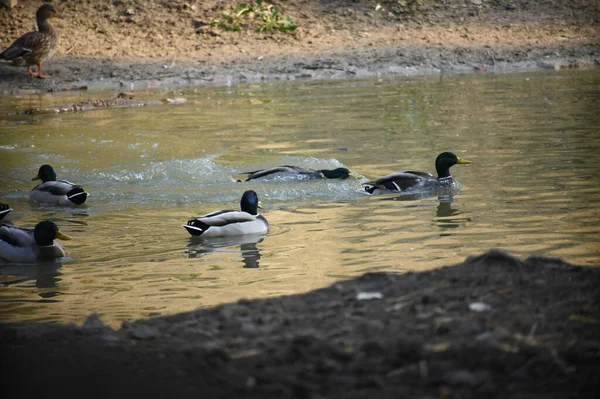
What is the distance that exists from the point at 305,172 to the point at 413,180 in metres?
1.57

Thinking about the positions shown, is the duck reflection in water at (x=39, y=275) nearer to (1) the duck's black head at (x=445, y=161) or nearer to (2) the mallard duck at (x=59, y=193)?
(2) the mallard duck at (x=59, y=193)

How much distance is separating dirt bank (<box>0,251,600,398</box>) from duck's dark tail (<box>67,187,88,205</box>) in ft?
19.3

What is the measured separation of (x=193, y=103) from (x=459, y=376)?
15.5 metres

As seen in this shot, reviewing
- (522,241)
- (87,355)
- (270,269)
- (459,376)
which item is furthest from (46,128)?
(459,376)

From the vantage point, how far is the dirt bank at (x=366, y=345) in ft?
13.0

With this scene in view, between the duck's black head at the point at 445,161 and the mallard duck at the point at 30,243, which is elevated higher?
the duck's black head at the point at 445,161

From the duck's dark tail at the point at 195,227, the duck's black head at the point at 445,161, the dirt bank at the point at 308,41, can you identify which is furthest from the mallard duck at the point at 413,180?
the dirt bank at the point at 308,41

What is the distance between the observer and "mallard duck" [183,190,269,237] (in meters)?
9.48

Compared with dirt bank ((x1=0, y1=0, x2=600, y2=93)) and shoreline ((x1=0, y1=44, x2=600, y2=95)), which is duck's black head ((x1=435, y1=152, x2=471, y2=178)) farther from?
dirt bank ((x1=0, y1=0, x2=600, y2=93))

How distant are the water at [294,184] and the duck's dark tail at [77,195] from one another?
0.17 meters

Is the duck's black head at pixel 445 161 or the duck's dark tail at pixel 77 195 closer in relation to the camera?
the duck's dark tail at pixel 77 195

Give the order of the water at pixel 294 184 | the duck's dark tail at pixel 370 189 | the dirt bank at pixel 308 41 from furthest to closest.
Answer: the dirt bank at pixel 308 41 < the duck's dark tail at pixel 370 189 < the water at pixel 294 184

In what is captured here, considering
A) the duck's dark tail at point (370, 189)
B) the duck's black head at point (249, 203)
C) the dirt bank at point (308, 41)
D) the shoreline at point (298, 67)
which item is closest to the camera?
the duck's black head at point (249, 203)

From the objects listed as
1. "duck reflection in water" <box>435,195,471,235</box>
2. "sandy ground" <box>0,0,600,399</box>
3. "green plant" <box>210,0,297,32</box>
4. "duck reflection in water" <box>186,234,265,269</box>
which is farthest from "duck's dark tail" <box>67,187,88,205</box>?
"green plant" <box>210,0,297,32</box>
